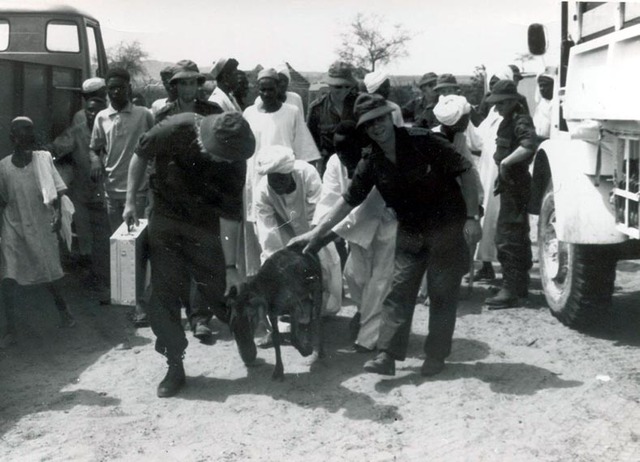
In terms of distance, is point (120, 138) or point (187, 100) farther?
point (120, 138)

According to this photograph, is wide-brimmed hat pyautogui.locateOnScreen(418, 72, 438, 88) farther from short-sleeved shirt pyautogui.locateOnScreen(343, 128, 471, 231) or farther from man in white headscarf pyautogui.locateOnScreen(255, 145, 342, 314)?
short-sleeved shirt pyautogui.locateOnScreen(343, 128, 471, 231)

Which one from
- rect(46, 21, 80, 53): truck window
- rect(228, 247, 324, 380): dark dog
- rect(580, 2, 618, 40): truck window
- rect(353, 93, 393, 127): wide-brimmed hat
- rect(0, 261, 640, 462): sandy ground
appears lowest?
rect(0, 261, 640, 462): sandy ground

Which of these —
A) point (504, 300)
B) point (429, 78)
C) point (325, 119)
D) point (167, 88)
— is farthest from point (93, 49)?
point (504, 300)

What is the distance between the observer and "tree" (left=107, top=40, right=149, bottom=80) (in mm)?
7402

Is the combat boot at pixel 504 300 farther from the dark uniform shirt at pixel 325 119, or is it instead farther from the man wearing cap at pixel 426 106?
the dark uniform shirt at pixel 325 119

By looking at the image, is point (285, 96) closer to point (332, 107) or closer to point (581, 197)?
point (332, 107)

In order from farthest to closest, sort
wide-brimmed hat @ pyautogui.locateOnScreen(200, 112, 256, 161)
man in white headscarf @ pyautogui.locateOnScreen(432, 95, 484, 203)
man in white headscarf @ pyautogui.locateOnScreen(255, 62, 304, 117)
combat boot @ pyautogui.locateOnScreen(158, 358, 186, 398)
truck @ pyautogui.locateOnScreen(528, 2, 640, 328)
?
man in white headscarf @ pyautogui.locateOnScreen(255, 62, 304, 117), man in white headscarf @ pyautogui.locateOnScreen(432, 95, 484, 203), combat boot @ pyautogui.locateOnScreen(158, 358, 186, 398), truck @ pyautogui.locateOnScreen(528, 2, 640, 328), wide-brimmed hat @ pyautogui.locateOnScreen(200, 112, 256, 161)

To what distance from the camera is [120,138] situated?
6332 millimetres

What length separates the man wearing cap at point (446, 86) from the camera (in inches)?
297

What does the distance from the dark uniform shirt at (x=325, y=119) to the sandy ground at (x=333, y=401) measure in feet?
4.85

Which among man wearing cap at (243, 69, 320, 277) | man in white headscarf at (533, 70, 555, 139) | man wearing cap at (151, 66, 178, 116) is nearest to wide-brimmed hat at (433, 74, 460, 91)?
man in white headscarf at (533, 70, 555, 139)

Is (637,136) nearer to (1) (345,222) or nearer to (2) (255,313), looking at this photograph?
(1) (345,222)

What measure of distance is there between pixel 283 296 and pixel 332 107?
2197mm

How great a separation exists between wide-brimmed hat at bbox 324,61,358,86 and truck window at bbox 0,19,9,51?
15.1ft
